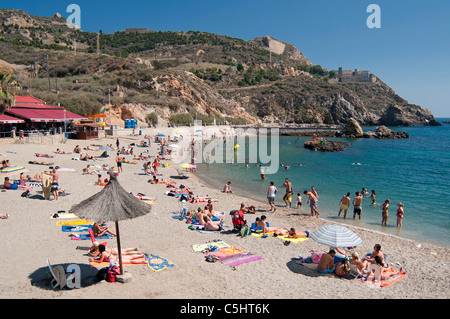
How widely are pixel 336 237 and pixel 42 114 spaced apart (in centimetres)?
2849

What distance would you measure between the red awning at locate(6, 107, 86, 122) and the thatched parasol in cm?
2363

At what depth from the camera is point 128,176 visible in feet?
60.7

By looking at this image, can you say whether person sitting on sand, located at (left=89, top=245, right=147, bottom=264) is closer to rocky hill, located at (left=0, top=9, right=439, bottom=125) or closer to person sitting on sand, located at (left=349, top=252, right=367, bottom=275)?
person sitting on sand, located at (left=349, top=252, right=367, bottom=275)

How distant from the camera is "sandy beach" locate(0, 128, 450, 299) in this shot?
6000 mm

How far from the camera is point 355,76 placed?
16250 cm

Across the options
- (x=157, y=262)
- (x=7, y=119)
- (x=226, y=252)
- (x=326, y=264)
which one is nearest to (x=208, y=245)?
(x=226, y=252)

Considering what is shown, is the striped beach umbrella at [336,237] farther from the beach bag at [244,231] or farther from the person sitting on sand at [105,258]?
the person sitting on sand at [105,258]

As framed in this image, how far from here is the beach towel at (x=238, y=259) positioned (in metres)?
7.61

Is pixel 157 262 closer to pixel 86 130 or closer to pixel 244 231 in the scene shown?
pixel 244 231

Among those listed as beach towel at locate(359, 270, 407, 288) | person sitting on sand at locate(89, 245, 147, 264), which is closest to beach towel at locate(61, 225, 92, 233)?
person sitting on sand at locate(89, 245, 147, 264)

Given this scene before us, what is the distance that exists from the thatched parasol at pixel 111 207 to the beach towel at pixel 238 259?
2.57 m

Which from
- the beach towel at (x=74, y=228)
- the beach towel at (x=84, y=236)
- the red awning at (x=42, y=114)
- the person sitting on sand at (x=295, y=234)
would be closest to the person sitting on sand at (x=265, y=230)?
the person sitting on sand at (x=295, y=234)
